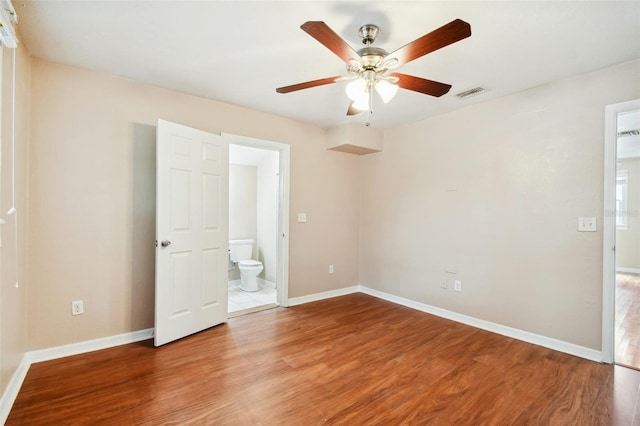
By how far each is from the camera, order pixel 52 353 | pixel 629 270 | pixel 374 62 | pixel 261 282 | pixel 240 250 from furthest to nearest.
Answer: pixel 629 270, pixel 261 282, pixel 240 250, pixel 52 353, pixel 374 62

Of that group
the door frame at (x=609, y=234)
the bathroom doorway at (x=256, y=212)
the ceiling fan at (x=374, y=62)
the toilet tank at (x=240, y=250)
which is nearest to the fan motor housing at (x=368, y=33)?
the ceiling fan at (x=374, y=62)

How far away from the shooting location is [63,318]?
2.38 metres

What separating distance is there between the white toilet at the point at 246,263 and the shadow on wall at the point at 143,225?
1676mm

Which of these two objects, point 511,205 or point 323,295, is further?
point 323,295

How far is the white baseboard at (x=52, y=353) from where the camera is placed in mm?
1725

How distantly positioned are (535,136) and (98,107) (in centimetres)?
398

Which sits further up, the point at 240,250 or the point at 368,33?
the point at 368,33

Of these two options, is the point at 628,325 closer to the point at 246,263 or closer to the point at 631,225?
the point at 631,225

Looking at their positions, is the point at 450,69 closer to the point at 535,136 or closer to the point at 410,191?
the point at 535,136

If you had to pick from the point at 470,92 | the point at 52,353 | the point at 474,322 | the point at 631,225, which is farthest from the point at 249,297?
the point at 631,225

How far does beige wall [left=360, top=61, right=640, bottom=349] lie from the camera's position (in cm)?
245

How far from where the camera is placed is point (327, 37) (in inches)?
57.2

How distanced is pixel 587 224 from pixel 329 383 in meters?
2.50

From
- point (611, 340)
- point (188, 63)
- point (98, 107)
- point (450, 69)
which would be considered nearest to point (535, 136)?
point (450, 69)
